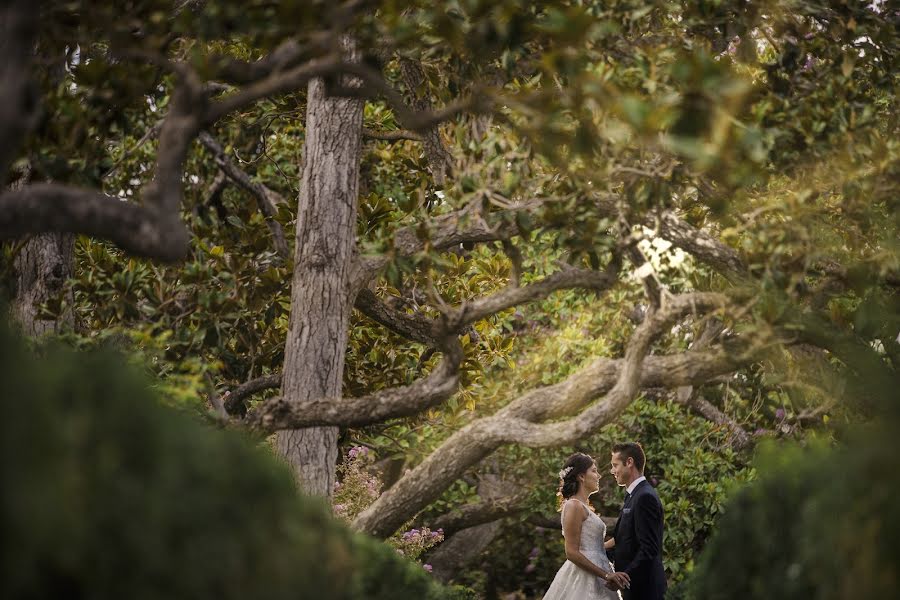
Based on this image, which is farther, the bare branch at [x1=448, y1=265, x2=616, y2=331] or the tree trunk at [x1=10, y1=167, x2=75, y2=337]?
the tree trunk at [x1=10, y1=167, x2=75, y2=337]

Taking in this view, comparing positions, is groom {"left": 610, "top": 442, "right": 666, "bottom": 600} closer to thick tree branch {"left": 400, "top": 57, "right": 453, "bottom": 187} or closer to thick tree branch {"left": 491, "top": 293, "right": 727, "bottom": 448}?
thick tree branch {"left": 491, "top": 293, "right": 727, "bottom": 448}

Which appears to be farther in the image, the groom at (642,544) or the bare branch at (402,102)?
the groom at (642,544)

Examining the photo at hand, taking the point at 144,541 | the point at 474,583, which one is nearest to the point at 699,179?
the point at 144,541

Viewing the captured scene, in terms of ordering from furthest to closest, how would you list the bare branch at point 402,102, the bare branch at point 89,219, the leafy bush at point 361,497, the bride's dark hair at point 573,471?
1. the leafy bush at point 361,497
2. the bride's dark hair at point 573,471
3. the bare branch at point 402,102
4. the bare branch at point 89,219

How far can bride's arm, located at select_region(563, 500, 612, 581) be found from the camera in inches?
319

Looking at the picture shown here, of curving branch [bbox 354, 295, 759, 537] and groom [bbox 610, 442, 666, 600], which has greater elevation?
curving branch [bbox 354, 295, 759, 537]

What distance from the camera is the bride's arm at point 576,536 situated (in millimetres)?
8105

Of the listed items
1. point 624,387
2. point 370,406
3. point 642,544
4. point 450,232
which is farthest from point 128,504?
point 642,544

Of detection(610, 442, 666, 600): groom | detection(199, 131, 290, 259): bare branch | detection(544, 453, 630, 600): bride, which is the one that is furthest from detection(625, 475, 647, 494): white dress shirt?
detection(199, 131, 290, 259): bare branch

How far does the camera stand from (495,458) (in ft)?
39.7

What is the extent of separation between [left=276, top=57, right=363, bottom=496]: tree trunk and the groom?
2514 mm

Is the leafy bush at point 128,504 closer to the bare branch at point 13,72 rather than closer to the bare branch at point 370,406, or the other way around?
the bare branch at point 13,72

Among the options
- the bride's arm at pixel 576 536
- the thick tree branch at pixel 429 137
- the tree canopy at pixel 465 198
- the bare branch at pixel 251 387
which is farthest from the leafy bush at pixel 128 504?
the thick tree branch at pixel 429 137

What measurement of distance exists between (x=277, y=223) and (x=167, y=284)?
1145mm
